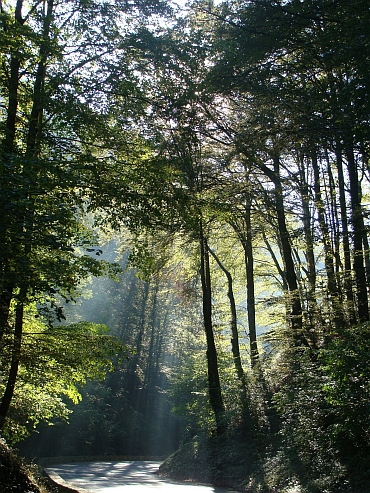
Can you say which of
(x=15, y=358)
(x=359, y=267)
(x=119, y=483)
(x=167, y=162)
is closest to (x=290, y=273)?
(x=359, y=267)

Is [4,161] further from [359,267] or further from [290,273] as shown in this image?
[290,273]

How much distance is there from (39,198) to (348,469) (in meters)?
7.88

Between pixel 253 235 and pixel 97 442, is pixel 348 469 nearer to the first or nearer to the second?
pixel 253 235

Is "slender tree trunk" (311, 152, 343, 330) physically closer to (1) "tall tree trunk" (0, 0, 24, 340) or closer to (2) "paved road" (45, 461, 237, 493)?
(2) "paved road" (45, 461, 237, 493)

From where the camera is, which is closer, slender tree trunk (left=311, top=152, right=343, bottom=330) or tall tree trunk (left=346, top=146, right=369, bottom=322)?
tall tree trunk (left=346, top=146, right=369, bottom=322)

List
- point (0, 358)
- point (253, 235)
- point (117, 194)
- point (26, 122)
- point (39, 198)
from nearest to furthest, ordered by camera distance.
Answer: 1. point (39, 198)
2. point (117, 194)
3. point (0, 358)
4. point (26, 122)
5. point (253, 235)

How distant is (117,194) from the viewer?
8.15 metres

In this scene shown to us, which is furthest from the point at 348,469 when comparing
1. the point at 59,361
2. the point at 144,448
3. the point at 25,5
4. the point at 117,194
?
the point at 144,448

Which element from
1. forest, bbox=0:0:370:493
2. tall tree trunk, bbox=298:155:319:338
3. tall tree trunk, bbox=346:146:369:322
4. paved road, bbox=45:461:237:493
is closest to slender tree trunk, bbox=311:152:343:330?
forest, bbox=0:0:370:493

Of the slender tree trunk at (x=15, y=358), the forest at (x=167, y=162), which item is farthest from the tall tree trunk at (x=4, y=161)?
the slender tree trunk at (x=15, y=358)

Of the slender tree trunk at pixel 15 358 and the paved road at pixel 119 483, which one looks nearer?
the slender tree trunk at pixel 15 358

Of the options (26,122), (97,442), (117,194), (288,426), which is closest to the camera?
(117,194)

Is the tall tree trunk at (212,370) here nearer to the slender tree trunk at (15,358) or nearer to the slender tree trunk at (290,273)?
the slender tree trunk at (290,273)

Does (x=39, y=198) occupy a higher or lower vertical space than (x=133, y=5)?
lower
